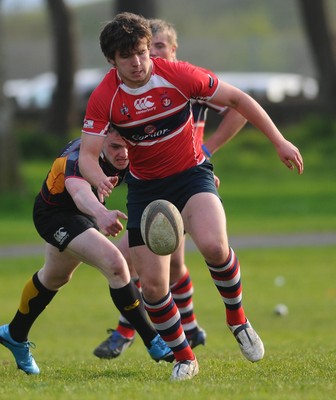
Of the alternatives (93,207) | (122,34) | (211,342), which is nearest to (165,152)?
(93,207)

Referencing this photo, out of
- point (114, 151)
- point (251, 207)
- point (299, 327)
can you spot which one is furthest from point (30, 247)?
point (114, 151)

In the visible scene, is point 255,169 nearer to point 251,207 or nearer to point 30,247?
point 251,207

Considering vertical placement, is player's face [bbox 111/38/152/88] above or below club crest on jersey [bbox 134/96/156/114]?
above

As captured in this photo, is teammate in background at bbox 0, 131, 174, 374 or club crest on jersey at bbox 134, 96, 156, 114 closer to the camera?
club crest on jersey at bbox 134, 96, 156, 114

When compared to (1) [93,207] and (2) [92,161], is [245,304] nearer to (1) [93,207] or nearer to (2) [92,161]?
(2) [92,161]

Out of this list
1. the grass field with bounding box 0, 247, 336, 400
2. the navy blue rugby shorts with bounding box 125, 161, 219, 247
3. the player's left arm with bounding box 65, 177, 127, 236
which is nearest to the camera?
the grass field with bounding box 0, 247, 336, 400

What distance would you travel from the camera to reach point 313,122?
34188 mm

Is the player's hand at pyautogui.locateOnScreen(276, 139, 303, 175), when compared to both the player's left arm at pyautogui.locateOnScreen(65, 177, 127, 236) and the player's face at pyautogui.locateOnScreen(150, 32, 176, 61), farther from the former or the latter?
the player's face at pyautogui.locateOnScreen(150, 32, 176, 61)

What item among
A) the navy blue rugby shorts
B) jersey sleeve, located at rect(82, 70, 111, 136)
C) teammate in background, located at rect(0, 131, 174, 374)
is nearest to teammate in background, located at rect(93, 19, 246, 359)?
teammate in background, located at rect(0, 131, 174, 374)

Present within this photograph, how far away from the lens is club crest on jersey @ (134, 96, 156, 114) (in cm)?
A: 779

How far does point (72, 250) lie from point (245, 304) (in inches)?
306

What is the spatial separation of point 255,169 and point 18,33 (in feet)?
183

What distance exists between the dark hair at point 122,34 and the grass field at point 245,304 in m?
2.15

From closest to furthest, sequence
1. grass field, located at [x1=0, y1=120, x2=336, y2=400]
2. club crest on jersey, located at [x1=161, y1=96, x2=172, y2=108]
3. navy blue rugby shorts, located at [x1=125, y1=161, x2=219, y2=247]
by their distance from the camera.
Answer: grass field, located at [x1=0, y1=120, x2=336, y2=400], club crest on jersey, located at [x1=161, y1=96, x2=172, y2=108], navy blue rugby shorts, located at [x1=125, y1=161, x2=219, y2=247]
